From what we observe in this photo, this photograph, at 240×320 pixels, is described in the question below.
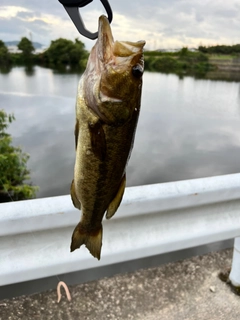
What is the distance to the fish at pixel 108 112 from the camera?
2.89ft

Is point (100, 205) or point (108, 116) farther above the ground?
point (108, 116)

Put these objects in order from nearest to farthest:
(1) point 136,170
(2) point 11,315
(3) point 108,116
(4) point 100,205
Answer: (3) point 108,116
(4) point 100,205
(2) point 11,315
(1) point 136,170

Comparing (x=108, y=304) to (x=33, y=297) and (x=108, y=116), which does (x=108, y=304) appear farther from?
(x=108, y=116)

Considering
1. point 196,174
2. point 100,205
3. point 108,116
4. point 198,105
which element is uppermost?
point 108,116

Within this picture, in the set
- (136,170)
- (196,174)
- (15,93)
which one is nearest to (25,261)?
(136,170)

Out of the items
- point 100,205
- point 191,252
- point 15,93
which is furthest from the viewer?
point 15,93

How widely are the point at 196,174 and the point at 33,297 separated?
803 centimetres

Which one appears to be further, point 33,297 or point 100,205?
point 33,297

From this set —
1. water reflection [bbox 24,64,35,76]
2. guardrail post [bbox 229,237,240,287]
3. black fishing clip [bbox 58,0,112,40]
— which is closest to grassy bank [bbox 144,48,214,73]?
water reflection [bbox 24,64,35,76]

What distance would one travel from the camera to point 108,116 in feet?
2.98

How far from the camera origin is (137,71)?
92 cm

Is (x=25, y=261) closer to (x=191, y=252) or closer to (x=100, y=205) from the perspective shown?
(x=100, y=205)

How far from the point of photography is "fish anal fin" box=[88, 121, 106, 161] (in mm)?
884

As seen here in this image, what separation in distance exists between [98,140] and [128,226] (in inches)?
35.1
